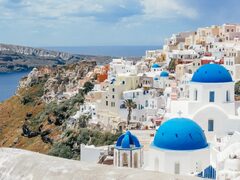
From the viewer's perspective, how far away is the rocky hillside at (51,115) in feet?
90.1

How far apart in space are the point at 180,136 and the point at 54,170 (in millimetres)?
10092

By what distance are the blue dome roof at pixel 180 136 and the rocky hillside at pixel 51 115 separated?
12.6 meters

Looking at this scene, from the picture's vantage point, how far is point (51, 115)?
37844 millimetres

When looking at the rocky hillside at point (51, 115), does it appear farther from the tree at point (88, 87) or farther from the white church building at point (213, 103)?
the white church building at point (213, 103)

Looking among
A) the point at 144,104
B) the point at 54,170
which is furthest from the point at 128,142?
the point at 144,104

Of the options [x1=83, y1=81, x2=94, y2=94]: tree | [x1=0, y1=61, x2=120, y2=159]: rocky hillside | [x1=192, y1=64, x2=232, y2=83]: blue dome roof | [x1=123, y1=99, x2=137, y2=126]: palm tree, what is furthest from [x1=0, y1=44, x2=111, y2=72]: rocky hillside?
[x1=192, y1=64, x2=232, y2=83]: blue dome roof

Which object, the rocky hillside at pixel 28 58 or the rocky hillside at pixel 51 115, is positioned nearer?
the rocky hillside at pixel 51 115

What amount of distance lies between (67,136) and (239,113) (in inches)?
586

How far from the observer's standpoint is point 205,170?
11.0 m

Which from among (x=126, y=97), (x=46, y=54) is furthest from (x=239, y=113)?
(x=46, y=54)

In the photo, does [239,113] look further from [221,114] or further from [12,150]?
[12,150]

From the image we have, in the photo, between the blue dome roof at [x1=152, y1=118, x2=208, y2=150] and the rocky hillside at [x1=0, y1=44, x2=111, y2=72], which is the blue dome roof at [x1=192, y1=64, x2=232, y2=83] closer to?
the blue dome roof at [x1=152, y1=118, x2=208, y2=150]

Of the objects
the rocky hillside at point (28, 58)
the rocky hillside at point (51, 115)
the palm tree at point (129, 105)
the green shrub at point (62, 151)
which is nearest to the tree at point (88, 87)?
the rocky hillside at point (51, 115)

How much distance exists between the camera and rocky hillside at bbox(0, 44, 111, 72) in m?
141
